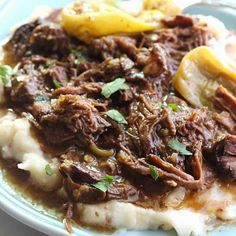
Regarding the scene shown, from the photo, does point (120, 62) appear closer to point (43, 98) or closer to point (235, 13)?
point (43, 98)

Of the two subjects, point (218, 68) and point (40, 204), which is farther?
point (218, 68)

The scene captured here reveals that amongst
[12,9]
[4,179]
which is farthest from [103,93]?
[12,9]

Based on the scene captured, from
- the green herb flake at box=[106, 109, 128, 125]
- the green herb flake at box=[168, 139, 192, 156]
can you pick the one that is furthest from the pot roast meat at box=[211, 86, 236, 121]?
the green herb flake at box=[106, 109, 128, 125]

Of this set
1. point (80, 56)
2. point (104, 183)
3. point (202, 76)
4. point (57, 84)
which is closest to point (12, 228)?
point (104, 183)

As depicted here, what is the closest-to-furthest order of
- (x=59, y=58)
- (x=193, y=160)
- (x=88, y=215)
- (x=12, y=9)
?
(x=88, y=215) → (x=193, y=160) → (x=59, y=58) → (x=12, y=9)

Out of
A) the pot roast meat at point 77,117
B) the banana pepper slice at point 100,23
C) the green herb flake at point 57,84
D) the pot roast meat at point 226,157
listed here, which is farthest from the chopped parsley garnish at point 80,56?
the pot roast meat at point 226,157

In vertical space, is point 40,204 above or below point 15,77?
below
